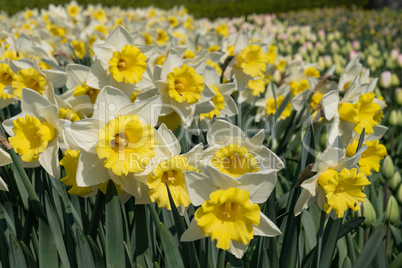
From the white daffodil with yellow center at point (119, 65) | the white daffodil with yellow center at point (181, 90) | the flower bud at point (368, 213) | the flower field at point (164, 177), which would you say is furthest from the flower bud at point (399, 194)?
the white daffodil with yellow center at point (119, 65)

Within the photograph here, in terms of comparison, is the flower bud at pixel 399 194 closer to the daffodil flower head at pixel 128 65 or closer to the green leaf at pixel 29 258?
the daffodil flower head at pixel 128 65

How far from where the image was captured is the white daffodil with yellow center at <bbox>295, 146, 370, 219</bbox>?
3.96ft

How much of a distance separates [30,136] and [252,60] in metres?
1.38

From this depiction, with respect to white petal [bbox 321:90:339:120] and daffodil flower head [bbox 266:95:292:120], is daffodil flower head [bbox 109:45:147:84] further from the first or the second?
daffodil flower head [bbox 266:95:292:120]

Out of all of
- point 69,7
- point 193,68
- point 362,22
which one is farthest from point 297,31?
point 193,68

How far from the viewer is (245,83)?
2.33 m

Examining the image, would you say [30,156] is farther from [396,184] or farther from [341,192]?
[396,184]

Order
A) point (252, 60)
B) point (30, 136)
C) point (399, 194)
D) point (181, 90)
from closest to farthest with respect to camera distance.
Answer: point (30, 136), point (181, 90), point (399, 194), point (252, 60)

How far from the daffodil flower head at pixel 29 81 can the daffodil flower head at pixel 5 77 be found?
0.21 feet

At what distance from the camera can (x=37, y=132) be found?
1.31 meters

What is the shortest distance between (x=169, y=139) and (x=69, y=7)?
14.8ft

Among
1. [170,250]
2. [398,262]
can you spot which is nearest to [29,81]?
[170,250]

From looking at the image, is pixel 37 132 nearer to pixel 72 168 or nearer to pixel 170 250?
pixel 72 168

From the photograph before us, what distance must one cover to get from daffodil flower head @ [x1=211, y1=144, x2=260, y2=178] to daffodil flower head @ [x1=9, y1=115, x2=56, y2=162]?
58 cm
